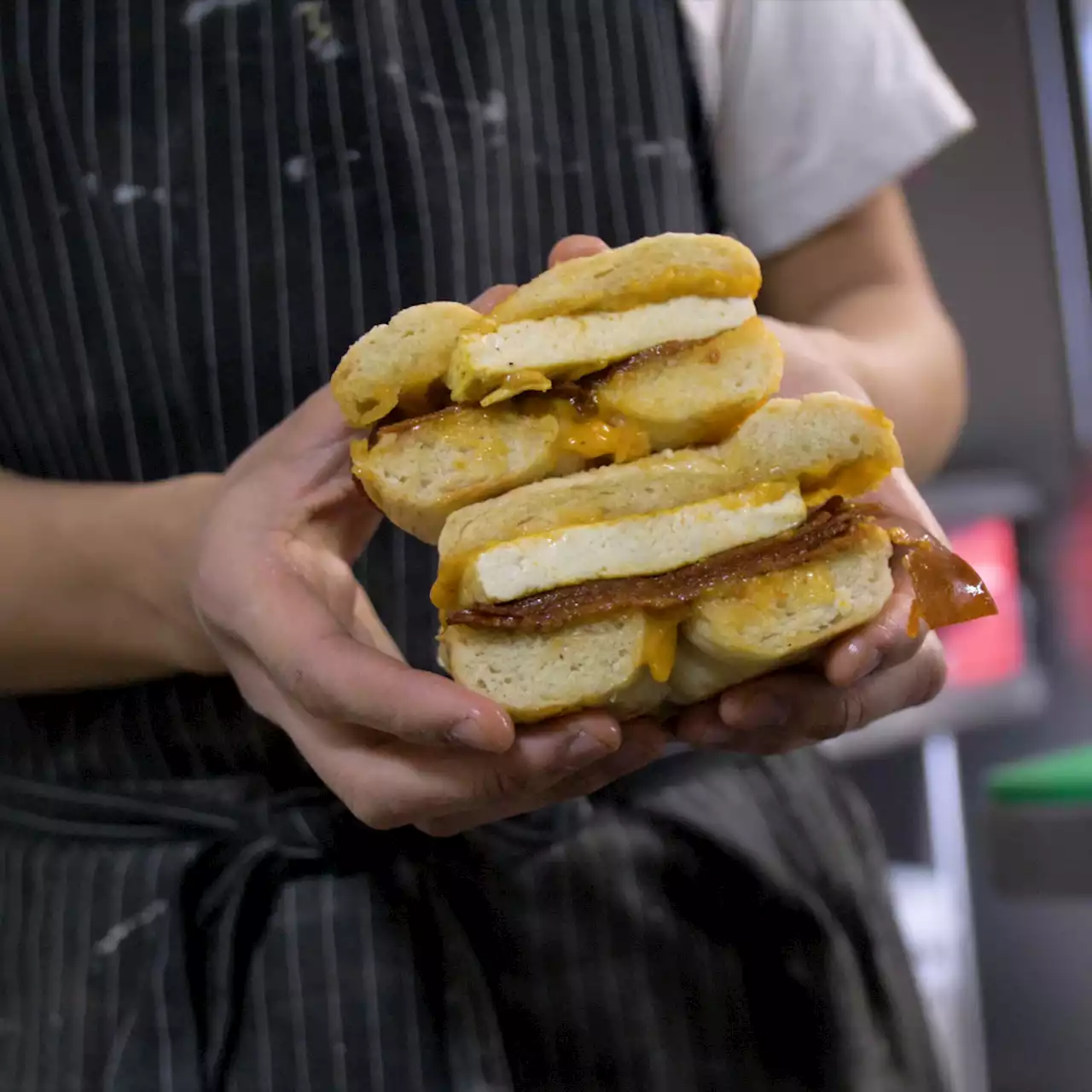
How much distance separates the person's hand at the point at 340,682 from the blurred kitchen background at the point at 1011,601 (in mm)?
867

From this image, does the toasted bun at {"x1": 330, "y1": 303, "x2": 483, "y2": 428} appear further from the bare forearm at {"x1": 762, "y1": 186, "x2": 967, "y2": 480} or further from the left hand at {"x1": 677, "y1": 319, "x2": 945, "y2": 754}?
the bare forearm at {"x1": 762, "y1": 186, "x2": 967, "y2": 480}

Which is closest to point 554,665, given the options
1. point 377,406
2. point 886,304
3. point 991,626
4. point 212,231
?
point 377,406

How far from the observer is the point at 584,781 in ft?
1.70

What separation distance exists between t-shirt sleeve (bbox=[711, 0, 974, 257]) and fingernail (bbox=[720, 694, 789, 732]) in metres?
0.45

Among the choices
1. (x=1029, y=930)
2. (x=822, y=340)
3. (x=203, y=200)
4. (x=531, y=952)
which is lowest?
(x=1029, y=930)

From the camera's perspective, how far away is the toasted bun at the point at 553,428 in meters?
0.46

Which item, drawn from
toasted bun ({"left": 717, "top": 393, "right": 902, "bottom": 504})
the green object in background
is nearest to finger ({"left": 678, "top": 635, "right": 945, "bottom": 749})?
toasted bun ({"left": 717, "top": 393, "right": 902, "bottom": 504})

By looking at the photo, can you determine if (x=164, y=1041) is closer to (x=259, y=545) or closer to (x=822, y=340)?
(x=259, y=545)

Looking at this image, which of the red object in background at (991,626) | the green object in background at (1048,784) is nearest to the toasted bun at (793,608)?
the green object in background at (1048,784)

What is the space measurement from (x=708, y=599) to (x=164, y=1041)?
41 centimetres

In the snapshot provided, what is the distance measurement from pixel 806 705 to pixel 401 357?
0.25 metres

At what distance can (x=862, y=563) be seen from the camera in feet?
1.50

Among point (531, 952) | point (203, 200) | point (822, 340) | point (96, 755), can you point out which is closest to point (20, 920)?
point (96, 755)

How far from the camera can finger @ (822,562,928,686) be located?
17.4 inches
